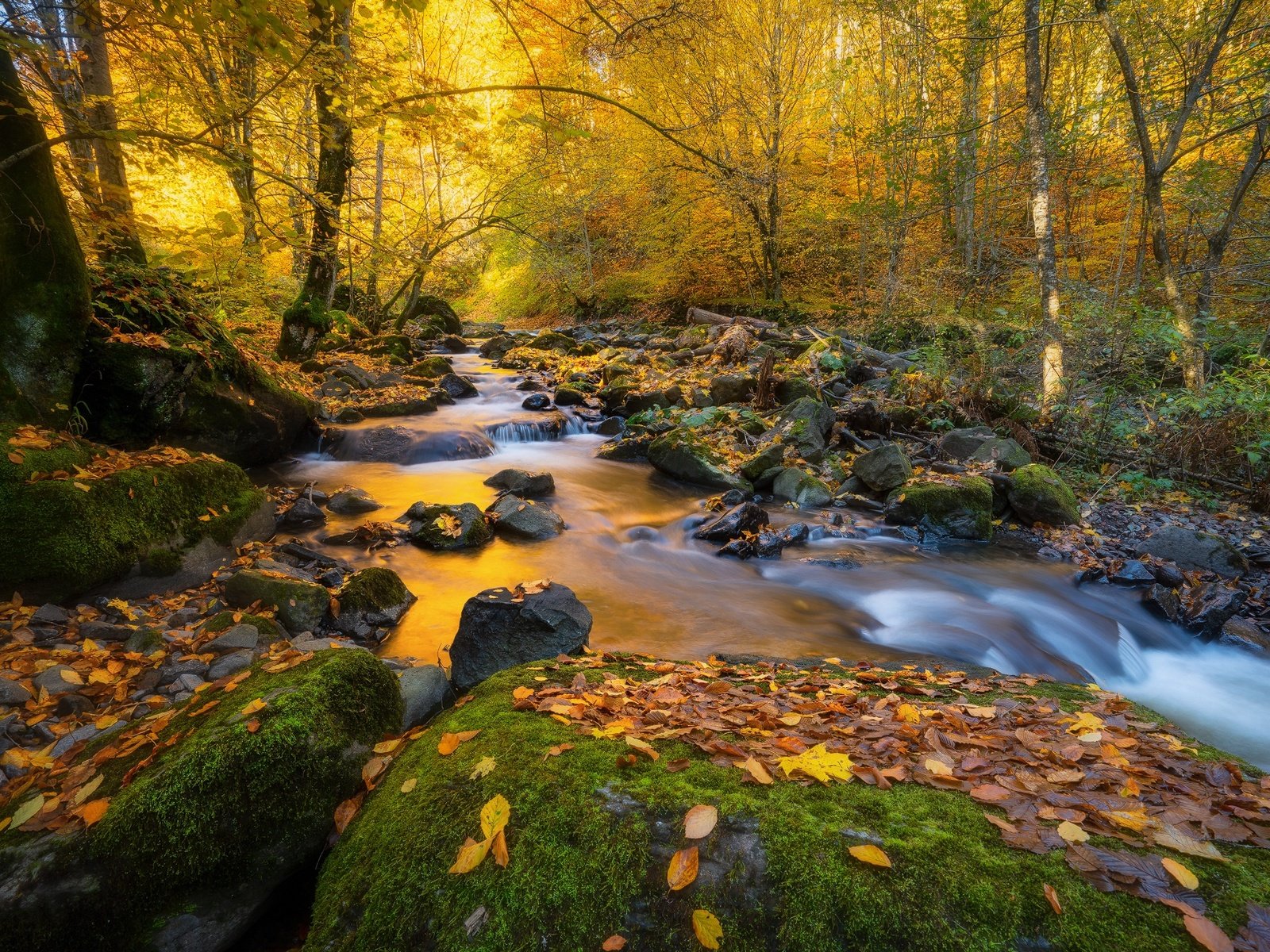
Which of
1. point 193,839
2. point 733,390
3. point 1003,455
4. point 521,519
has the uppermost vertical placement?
point 733,390

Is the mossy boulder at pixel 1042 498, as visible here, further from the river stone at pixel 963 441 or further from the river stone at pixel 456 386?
the river stone at pixel 456 386

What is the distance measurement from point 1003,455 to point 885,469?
1834 mm

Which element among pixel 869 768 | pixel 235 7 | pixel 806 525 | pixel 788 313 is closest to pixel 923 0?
pixel 788 313

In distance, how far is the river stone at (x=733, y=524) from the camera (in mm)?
7688

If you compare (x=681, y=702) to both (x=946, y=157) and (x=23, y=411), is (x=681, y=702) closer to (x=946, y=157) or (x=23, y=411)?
(x=23, y=411)

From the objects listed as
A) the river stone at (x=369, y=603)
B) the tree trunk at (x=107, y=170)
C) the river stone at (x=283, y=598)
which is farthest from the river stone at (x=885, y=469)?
the tree trunk at (x=107, y=170)

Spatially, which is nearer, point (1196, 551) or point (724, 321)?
point (1196, 551)

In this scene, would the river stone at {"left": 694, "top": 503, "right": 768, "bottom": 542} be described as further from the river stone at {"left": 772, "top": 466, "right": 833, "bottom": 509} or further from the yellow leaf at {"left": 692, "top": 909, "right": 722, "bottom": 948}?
the yellow leaf at {"left": 692, "top": 909, "right": 722, "bottom": 948}

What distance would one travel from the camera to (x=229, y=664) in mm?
3490

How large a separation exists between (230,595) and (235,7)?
3.78 metres

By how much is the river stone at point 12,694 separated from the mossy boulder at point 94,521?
1.22 meters

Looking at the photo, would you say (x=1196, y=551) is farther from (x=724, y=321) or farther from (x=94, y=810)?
(x=724, y=321)

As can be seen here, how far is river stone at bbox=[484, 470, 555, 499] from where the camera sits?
8836 mm

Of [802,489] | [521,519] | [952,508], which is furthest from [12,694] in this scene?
[952,508]
